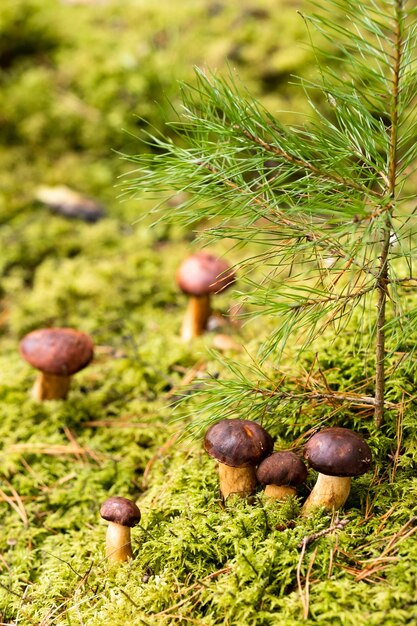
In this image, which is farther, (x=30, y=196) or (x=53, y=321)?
(x=30, y=196)

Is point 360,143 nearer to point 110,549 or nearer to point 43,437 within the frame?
point 110,549

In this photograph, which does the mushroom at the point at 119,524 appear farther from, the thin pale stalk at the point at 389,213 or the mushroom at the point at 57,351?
the mushroom at the point at 57,351

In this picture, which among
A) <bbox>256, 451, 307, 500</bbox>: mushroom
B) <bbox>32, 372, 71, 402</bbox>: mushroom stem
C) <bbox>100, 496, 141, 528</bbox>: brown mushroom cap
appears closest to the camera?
<bbox>256, 451, 307, 500</bbox>: mushroom

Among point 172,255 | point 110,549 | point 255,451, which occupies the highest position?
point 255,451

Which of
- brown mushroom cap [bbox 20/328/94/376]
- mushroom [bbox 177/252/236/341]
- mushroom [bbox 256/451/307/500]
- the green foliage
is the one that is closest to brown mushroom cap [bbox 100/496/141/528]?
mushroom [bbox 256/451/307/500]

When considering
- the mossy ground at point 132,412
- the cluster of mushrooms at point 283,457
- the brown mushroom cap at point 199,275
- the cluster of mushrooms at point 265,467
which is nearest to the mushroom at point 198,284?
the brown mushroom cap at point 199,275

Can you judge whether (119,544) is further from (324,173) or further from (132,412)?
(324,173)

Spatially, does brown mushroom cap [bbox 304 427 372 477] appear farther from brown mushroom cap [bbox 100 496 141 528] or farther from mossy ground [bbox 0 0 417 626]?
brown mushroom cap [bbox 100 496 141 528]

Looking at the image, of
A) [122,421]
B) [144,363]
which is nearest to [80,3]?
[144,363]
